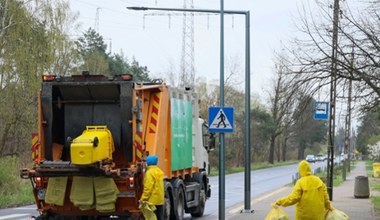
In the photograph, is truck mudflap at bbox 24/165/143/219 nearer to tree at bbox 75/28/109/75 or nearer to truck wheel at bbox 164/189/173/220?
truck wheel at bbox 164/189/173/220

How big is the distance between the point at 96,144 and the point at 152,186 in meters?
1.30

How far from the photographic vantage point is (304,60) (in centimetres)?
1756

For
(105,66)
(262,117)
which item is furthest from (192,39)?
(262,117)

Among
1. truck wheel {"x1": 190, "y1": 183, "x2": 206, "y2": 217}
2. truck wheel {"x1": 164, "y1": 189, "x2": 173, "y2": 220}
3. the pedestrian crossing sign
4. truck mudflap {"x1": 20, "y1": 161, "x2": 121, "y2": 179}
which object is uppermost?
the pedestrian crossing sign

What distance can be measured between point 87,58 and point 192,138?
42.6 m

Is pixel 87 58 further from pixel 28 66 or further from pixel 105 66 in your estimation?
pixel 28 66

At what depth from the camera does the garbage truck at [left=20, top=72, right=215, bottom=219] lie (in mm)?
13008

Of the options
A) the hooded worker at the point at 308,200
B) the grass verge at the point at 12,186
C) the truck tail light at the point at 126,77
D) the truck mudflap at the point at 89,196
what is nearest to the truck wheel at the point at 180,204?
the truck mudflap at the point at 89,196

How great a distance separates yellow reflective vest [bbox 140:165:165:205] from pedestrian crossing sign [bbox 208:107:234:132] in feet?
11.5

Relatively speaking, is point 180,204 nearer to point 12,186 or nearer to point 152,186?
point 152,186

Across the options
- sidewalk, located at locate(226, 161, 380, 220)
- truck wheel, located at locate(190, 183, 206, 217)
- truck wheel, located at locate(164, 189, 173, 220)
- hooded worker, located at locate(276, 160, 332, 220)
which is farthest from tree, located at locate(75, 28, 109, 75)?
hooded worker, located at locate(276, 160, 332, 220)

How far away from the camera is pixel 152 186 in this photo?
12469mm

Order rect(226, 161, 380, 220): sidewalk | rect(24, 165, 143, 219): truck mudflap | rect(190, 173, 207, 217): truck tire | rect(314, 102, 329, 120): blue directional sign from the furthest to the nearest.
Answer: rect(314, 102, 329, 120): blue directional sign, rect(190, 173, 207, 217): truck tire, rect(226, 161, 380, 220): sidewalk, rect(24, 165, 143, 219): truck mudflap

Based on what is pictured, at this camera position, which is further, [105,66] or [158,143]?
[105,66]
